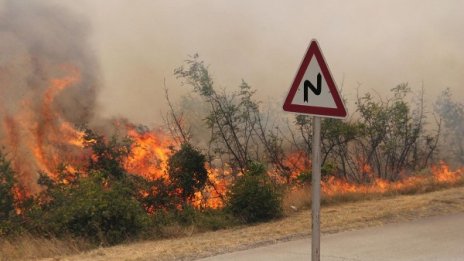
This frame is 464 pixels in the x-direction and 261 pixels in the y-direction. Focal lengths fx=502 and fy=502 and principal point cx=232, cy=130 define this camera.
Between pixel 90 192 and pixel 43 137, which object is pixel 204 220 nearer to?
pixel 90 192

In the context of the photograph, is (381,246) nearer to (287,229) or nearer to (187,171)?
(287,229)

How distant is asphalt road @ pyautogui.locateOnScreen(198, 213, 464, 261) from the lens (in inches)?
228

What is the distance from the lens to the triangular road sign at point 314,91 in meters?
3.85

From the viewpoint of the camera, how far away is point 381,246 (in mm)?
6258

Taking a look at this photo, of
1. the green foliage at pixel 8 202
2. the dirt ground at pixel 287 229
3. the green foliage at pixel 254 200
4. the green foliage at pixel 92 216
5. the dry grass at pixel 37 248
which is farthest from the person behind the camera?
the green foliage at pixel 254 200

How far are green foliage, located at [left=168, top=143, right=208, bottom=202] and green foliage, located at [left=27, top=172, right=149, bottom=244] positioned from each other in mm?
2903

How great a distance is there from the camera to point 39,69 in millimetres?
23844

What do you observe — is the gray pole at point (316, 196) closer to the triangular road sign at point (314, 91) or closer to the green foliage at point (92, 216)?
the triangular road sign at point (314, 91)

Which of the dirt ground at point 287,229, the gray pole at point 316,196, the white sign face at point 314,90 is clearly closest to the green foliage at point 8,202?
the dirt ground at point 287,229

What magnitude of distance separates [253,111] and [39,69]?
42.1 ft

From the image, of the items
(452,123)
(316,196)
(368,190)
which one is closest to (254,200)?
(368,190)

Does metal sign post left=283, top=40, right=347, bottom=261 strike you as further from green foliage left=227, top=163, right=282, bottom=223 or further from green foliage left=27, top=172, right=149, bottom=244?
A: green foliage left=227, top=163, right=282, bottom=223

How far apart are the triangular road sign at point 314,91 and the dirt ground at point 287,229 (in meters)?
2.94

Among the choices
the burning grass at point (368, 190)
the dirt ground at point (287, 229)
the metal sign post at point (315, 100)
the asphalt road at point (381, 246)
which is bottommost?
the asphalt road at point (381, 246)
